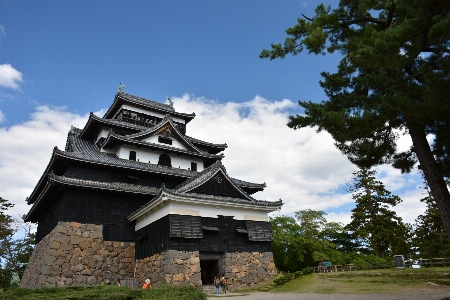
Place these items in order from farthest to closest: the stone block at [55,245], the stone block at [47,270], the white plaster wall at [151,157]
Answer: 1. the white plaster wall at [151,157]
2. the stone block at [55,245]
3. the stone block at [47,270]

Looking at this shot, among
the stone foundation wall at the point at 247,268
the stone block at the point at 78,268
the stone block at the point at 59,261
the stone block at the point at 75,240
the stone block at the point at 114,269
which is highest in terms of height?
the stone block at the point at 75,240

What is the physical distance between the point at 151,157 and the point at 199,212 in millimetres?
8143

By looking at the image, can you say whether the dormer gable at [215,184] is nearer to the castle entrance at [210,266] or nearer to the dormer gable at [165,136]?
the castle entrance at [210,266]

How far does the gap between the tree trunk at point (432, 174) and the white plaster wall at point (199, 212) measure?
1094 cm

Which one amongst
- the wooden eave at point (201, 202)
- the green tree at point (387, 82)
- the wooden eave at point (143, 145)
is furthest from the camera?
the wooden eave at point (143, 145)

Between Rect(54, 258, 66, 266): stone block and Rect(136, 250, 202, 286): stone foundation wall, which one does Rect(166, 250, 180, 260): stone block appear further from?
Rect(54, 258, 66, 266): stone block

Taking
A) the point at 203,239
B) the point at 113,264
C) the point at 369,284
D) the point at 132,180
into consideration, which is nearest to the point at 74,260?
the point at 113,264

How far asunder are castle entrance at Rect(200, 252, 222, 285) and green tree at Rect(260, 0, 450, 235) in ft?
31.5

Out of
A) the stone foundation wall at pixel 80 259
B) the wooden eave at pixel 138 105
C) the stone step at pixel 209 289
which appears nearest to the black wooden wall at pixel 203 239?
the stone foundation wall at pixel 80 259

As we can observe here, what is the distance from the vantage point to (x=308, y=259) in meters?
31.7

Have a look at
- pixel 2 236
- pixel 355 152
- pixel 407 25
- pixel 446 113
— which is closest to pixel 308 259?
pixel 355 152

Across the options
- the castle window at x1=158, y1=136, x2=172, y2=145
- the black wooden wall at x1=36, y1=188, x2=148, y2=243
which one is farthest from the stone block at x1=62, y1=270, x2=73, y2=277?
the castle window at x1=158, y1=136, x2=172, y2=145

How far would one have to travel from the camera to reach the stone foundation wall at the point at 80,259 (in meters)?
17.1

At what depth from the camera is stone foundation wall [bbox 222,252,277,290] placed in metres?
17.6
